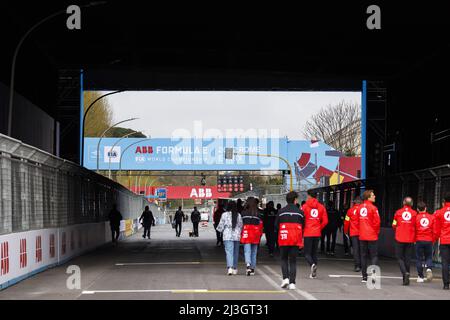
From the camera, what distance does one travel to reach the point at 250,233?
768 inches

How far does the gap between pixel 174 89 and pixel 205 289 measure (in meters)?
27.2

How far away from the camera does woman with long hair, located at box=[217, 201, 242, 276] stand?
64.2ft

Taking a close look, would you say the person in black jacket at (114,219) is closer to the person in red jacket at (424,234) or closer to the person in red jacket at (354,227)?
the person in red jacket at (354,227)

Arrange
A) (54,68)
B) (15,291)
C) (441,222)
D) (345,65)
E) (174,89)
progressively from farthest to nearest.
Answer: (174,89)
(54,68)
(345,65)
(441,222)
(15,291)

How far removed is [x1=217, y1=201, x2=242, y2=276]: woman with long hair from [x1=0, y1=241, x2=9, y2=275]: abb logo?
4682 millimetres

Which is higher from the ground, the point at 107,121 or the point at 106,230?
the point at 107,121

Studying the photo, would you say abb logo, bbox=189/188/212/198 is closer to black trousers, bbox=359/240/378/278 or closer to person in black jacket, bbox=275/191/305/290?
black trousers, bbox=359/240/378/278

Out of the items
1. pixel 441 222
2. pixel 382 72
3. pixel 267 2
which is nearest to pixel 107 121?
pixel 382 72

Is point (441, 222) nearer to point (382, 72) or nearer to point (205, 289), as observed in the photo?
point (205, 289)

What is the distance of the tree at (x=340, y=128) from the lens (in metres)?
91.9

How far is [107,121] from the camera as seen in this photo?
109562 mm

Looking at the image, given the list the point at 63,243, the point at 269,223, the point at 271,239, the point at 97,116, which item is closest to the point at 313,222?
the point at 63,243

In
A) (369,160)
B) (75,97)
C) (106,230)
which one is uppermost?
(75,97)
